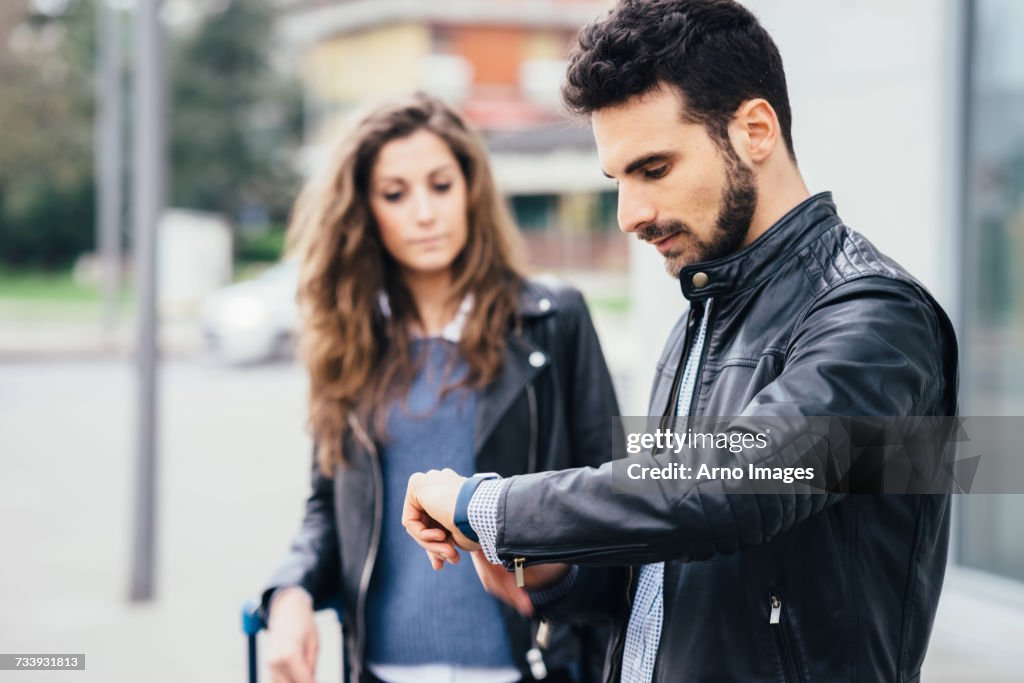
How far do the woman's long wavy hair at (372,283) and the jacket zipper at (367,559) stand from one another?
0.26 feet

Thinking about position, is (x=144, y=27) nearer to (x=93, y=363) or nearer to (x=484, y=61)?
(x=93, y=363)

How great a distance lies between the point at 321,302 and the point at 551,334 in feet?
1.92

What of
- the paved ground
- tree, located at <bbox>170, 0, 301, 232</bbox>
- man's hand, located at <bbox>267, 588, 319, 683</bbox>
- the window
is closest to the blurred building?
tree, located at <bbox>170, 0, 301, 232</bbox>

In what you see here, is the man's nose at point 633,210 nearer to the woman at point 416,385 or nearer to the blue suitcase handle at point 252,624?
the woman at point 416,385

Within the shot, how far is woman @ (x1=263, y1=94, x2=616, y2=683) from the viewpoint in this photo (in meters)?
2.29

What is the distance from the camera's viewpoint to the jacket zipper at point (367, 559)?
233cm

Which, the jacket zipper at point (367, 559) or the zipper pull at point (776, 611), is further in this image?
the jacket zipper at point (367, 559)

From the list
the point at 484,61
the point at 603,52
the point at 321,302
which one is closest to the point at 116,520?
the point at 321,302

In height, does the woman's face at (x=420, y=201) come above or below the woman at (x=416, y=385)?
above

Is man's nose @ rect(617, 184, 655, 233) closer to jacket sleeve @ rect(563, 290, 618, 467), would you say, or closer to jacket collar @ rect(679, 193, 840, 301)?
jacket collar @ rect(679, 193, 840, 301)

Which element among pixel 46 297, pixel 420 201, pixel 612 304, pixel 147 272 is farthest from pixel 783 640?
pixel 46 297

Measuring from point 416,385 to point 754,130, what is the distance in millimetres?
1241

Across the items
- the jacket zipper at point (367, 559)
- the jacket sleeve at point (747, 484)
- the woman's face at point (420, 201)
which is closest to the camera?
the jacket sleeve at point (747, 484)

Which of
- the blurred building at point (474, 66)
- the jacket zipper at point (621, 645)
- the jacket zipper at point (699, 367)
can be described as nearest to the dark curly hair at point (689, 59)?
the jacket zipper at point (699, 367)
